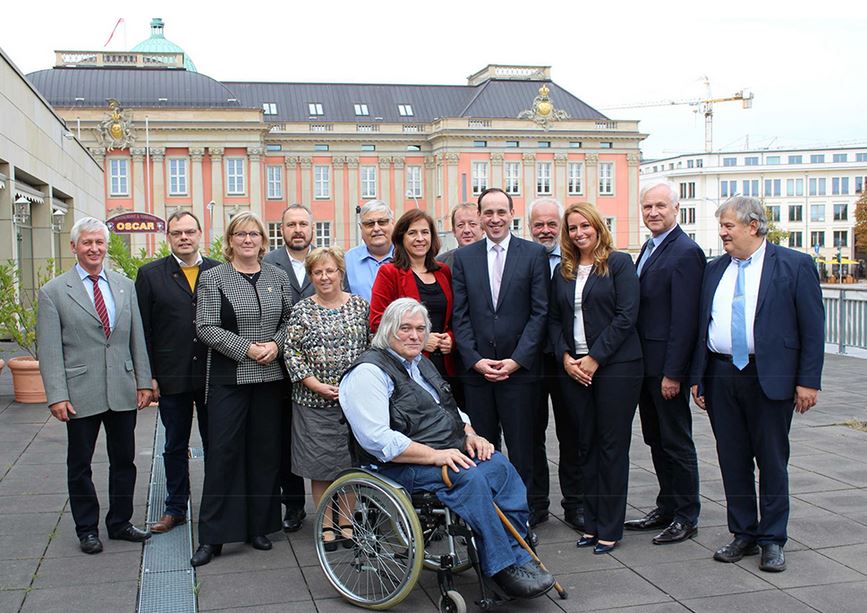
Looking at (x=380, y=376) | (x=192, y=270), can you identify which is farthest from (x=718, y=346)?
(x=192, y=270)

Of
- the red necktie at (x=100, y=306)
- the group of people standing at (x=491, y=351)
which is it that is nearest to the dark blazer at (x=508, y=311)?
the group of people standing at (x=491, y=351)

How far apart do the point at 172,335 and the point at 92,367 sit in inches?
21.4

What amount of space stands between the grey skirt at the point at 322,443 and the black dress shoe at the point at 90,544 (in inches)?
51.6

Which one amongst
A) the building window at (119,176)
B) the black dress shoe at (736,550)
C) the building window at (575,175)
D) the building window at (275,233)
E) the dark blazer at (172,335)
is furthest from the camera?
the building window at (575,175)

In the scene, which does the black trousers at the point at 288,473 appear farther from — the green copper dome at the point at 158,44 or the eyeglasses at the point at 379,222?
the green copper dome at the point at 158,44

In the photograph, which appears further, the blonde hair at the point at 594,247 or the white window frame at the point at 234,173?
the white window frame at the point at 234,173

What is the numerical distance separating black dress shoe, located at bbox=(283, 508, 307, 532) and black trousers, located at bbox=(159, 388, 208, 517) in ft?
2.28

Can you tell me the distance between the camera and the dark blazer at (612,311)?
564cm

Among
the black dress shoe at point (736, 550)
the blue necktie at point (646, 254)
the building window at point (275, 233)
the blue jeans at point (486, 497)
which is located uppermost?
the building window at point (275, 233)

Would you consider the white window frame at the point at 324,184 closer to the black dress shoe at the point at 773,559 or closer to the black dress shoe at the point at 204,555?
the black dress shoe at the point at 204,555

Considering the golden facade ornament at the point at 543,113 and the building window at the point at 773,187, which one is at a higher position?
the golden facade ornament at the point at 543,113

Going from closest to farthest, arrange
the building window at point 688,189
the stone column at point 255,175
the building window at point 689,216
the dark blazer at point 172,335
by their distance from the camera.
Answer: the dark blazer at point 172,335 → the stone column at point 255,175 → the building window at point 689,216 → the building window at point 688,189

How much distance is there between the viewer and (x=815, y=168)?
121 meters

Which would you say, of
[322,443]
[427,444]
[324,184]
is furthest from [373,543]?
[324,184]
